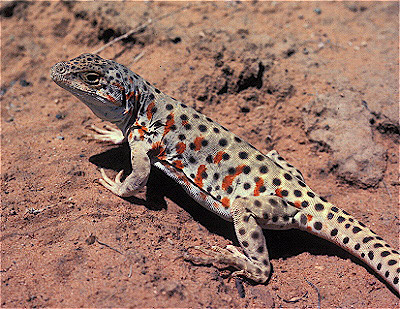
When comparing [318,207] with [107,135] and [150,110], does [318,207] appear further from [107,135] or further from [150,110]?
[107,135]

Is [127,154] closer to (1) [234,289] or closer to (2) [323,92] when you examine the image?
(1) [234,289]

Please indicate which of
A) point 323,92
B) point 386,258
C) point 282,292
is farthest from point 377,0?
point 282,292

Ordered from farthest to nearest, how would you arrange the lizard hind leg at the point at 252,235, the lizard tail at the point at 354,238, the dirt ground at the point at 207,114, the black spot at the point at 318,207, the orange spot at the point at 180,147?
the orange spot at the point at 180,147 < the black spot at the point at 318,207 < the lizard hind leg at the point at 252,235 < the lizard tail at the point at 354,238 < the dirt ground at the point at 207,114

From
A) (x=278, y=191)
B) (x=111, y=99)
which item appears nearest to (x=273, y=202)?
(x=278, y=191)

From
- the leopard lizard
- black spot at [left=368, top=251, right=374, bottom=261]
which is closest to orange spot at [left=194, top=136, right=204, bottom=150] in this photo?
the leopard lizard

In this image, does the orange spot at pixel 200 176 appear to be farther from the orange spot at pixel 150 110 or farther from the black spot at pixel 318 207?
the black spot at pixel 318 207

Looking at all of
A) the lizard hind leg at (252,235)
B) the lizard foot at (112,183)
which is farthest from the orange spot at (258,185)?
the lizard foot at (112,183)

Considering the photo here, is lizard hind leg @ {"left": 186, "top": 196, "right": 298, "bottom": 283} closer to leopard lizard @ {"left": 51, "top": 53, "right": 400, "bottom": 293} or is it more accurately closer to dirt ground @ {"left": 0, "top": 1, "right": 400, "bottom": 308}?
leopard lizard @ {"left": 51, "top": 53, "right": 400, "bottom": 293}
